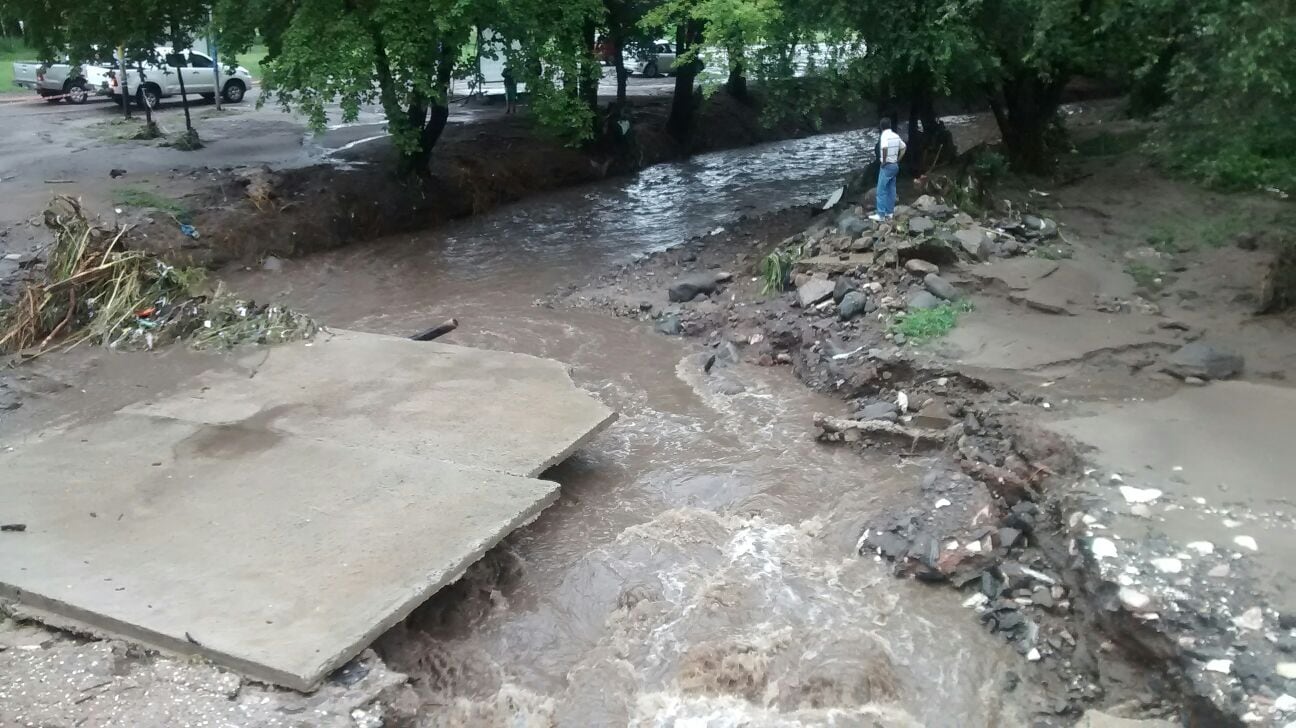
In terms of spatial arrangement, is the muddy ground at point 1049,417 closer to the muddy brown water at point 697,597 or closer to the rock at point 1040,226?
the rock at point 1040,226

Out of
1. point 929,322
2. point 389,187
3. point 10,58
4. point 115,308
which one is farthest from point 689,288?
point 10,58

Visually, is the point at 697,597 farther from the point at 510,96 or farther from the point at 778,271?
the point at 510,96

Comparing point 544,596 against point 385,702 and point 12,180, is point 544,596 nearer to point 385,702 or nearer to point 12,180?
point 385,702

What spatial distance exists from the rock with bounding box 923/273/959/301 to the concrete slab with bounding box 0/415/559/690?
17.1ft

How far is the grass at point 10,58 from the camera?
1033 inches

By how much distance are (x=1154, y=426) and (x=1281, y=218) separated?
586 cm

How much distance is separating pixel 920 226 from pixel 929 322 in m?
1.94

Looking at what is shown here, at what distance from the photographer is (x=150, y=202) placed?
13.3 meters

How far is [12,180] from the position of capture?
14336mm

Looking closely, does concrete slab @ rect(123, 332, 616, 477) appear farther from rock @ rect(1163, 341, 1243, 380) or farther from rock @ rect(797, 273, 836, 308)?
rock @ rect(1163, 341, 1243, 380)

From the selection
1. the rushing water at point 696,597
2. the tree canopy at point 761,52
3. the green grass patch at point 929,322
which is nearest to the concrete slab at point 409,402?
the rushing water at point 696,597

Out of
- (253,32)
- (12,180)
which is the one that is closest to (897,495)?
(253,32)

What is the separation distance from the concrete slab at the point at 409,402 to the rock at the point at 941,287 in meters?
4.01

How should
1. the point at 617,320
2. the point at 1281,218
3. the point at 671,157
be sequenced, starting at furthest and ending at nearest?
1. the point at 671,157
2. the point at 617,320
3. the point at 1281,218
